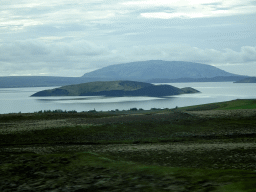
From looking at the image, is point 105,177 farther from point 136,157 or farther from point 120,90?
Result: point 120,90

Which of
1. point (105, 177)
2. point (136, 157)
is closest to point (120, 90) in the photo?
point (136, 157)

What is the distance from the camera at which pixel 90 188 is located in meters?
8.16

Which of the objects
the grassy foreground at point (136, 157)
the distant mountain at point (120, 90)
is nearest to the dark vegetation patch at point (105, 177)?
the grassy foreground at point (136, 157)

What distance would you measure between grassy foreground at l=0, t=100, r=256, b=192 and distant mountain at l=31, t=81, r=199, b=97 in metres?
139

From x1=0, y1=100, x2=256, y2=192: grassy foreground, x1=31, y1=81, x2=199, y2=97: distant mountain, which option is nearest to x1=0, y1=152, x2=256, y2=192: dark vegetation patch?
x1=0, y1=100, x2=256, y2=192: grassy foreground

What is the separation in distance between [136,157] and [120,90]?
16738cm

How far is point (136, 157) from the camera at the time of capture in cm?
1908

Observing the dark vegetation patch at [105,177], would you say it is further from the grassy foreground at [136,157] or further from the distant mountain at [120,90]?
the distant mountain at [120,90]

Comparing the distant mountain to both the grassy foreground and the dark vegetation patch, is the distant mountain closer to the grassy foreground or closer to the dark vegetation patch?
the grassy foreground

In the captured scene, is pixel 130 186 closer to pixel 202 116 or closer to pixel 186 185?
pixel 186 185

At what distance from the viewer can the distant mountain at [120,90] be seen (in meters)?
182

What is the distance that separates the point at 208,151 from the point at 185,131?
43.7 feet

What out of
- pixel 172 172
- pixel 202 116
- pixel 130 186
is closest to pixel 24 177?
pixel 130 186

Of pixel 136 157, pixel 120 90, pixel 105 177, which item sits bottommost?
pixel 136 157
